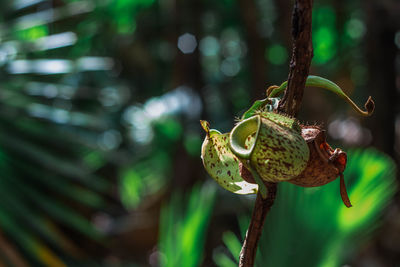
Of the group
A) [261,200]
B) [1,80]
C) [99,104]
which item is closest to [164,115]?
[99,104]

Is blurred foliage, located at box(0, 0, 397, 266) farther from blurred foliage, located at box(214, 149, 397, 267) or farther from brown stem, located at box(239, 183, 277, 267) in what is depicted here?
brown stem, located at box(239, 183, 277, 267)

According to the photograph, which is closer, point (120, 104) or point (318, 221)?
point (318, 221)

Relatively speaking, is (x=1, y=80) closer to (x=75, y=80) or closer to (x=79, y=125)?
(x=79, y=125)

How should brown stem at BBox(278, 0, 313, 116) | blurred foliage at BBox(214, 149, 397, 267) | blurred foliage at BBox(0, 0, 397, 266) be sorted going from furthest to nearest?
1. blurred foliage at BBox(0, 0, 397, 266)
2. blurred foliage at BBox(214, 149, 397, 267)
3. brown stem at BBox(278, 0, 313, 116)

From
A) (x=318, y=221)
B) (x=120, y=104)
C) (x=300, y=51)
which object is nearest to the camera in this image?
(x=300, y=51)

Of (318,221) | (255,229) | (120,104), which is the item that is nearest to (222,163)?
(255,229)

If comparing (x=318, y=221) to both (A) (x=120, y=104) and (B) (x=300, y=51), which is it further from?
(A) (x=120, y=104)

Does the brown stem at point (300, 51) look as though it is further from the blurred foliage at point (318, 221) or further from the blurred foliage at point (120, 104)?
the blurred foliage at point (120, 104)

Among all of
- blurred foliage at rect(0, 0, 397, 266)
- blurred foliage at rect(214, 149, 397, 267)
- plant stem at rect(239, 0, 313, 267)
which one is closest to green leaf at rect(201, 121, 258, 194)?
plant stem at rect(239, 0, 313, 267)
